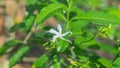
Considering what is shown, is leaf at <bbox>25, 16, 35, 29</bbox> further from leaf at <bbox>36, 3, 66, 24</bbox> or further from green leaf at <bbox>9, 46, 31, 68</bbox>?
leaf at <bbox>36, 3, 66, 24</bbox>

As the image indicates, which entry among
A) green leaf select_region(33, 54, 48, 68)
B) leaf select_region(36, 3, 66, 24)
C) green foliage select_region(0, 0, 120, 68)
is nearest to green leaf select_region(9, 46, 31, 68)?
green foliage select_region(0, 0, 120, 68)

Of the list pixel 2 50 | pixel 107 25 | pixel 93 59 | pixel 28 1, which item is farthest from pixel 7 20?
pixel 107 25

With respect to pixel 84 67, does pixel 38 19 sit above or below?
above

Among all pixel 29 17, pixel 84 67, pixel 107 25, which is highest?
pixel 29 17

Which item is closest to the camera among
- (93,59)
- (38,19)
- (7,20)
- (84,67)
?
(38,19)

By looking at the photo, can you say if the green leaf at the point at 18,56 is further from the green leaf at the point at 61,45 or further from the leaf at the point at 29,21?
the green leaf at the point at 61,45

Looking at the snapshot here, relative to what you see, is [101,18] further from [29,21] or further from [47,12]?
[29,21]

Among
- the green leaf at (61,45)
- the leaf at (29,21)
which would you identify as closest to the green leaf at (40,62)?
the green leaf at (61,45)

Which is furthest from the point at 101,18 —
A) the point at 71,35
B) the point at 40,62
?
the point at 40,62

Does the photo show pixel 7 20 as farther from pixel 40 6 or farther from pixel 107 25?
pixel 107 25
